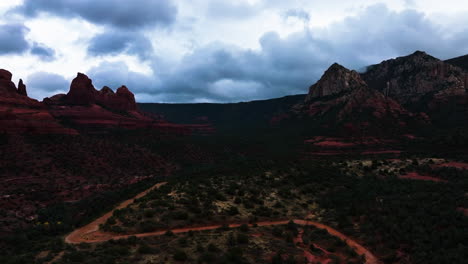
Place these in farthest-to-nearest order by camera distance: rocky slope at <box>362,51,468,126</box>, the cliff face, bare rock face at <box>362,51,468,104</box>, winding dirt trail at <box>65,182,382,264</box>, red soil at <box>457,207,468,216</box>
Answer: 1. bare rock face at <box>362,51,468,104</box>
2. rocky slope at <box>362,51,468,126</box>
3. the cliff face
4. red soil at <box>457,207,468,216</box>
5. winding dirt trail at <box>65,182,382,264</box>

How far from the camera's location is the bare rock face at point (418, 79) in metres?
130

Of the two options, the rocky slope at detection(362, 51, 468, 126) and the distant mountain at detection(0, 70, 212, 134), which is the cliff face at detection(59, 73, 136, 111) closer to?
the distant mountain at detection(0, 70, 212, 134)

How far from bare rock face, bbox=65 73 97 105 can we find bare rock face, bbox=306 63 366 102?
392 feet

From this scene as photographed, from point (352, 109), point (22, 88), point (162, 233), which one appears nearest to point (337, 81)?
point (352, 109)

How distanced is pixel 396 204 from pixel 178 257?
2109cm

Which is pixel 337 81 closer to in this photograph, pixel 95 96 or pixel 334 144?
pixel 334 144

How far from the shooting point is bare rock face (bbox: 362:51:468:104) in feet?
427

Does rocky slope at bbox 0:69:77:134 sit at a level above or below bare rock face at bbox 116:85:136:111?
below

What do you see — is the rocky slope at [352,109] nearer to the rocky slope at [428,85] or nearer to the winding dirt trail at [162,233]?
the rocky slope at [428,85]

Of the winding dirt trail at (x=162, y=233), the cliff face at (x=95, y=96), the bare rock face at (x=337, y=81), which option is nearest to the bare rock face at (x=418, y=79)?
the bare rock face at (x=337, y=81)

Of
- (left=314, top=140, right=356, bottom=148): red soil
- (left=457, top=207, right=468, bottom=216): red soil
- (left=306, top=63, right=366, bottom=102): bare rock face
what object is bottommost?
(left=314, top=140, right=356, bottom=148): red soil

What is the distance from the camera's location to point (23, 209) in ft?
130

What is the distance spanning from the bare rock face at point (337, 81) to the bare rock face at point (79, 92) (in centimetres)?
11962

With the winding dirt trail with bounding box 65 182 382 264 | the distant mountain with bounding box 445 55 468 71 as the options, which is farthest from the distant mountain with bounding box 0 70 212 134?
the distant mountain with bounding box 445 55 468 71
